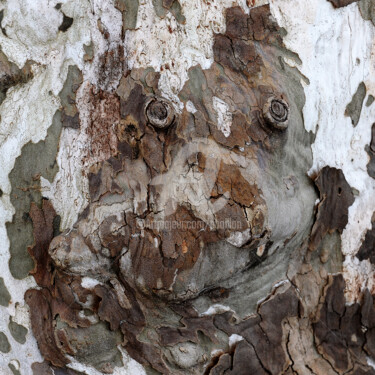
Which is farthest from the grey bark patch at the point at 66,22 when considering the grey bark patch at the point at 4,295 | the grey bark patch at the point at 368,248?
the grey bark patch at the point at 368,248

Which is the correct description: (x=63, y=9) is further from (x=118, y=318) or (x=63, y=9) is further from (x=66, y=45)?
(x=118, y=318)

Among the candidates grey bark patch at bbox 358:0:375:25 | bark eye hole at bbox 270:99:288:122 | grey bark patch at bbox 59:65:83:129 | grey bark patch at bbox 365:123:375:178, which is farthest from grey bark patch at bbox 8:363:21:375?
grey bark patch at bbox 358:0:375:25

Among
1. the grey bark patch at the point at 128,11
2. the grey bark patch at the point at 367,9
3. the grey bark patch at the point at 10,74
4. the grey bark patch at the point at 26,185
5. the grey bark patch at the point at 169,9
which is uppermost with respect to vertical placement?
the grey bark patch at the point at 367,9

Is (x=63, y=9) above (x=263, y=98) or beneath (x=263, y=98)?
beneath

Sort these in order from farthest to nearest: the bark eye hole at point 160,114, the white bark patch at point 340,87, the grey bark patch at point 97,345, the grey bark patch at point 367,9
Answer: the grey bark patch at point 367,9 < the white bark patch at point 340,87 < the grey bark patch at point 97,345 < the bark eye hole at point 160,114

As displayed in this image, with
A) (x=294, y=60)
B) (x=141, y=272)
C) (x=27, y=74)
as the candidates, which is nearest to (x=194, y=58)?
(x=294, y=60)

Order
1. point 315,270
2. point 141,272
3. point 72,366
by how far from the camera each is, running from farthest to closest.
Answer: point 315,270, point 72,366, point 141,272

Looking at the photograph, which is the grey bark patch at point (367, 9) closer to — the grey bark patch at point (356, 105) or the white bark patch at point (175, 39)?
the grey bark patch at point (356, 105)
